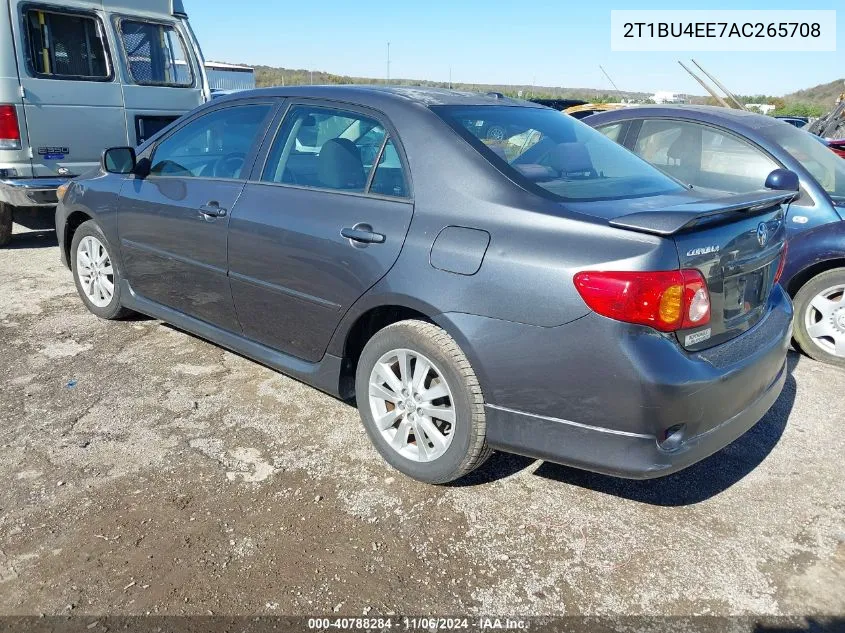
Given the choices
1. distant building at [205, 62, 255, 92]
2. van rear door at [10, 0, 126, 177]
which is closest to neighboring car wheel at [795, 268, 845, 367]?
van rear door at [10, 0, 126, 177]

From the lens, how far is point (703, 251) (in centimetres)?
253

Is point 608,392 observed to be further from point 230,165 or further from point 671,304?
point 230,165

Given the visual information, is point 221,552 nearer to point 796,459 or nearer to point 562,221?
point 562,221

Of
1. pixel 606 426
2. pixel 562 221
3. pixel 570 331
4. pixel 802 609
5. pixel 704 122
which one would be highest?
pixel 704 122

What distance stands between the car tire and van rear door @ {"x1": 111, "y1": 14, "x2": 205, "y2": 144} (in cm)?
301

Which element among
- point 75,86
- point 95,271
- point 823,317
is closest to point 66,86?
point 75,86

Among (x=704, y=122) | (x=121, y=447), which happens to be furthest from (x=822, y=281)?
(x=121, y=447)

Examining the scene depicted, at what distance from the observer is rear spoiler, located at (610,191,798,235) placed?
2.40 m

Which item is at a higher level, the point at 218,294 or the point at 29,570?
the point at 218,294

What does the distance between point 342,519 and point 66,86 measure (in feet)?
19.6

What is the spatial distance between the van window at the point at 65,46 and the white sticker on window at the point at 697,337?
258 inches

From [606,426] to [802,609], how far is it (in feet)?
2.87

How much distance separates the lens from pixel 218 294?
385 cm

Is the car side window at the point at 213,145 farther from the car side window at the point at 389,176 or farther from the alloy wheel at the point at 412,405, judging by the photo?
the alloy wheel at the point at 412,405
